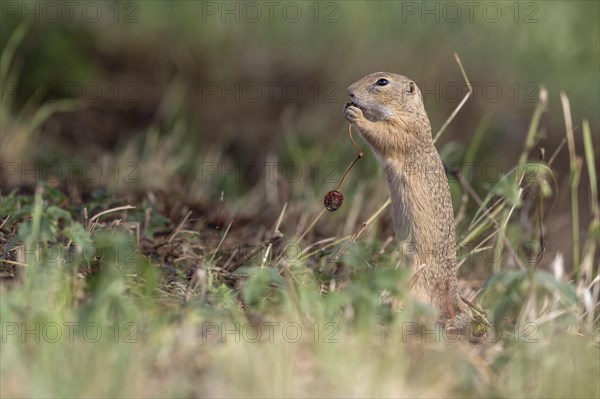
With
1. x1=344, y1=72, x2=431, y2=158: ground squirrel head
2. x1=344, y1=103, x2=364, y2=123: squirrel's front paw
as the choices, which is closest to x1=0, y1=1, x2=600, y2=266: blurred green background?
x1=344, y1=72, x2=431, y2=158: ground squirrel head

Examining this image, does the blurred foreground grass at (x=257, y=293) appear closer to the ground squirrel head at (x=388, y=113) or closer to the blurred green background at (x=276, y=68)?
the ground squirrel head at (x=388, y=113)

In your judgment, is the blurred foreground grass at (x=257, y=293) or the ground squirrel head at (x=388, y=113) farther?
the ground squirrel head at (x=388, y=113)

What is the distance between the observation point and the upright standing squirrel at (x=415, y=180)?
15.4ft

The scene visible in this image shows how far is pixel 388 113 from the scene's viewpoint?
5066mm

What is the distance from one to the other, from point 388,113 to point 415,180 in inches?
17.4

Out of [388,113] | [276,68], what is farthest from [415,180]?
[276,68]

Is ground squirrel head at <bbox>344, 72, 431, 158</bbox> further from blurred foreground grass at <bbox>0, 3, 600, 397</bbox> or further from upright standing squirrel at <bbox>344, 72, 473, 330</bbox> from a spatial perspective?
blurred foreground grass at <bbox>0, 3, 600, 397</bbox>

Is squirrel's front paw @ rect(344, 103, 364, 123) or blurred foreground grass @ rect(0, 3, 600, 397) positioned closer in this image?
blurred foreground grass @ rect(0, 3, 600, 397)

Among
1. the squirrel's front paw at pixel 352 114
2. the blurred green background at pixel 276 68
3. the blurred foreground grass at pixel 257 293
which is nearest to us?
the blurred foreground grass at pixel 257 293

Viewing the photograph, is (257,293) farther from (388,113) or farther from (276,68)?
(276,68)

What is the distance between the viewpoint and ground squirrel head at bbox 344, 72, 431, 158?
16.3 ft

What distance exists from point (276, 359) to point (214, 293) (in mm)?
876

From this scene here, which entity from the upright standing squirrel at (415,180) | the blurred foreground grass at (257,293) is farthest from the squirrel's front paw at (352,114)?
the blurred foreground grass at (257,293)

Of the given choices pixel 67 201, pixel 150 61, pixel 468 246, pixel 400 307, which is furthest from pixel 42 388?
pixel 150 61
